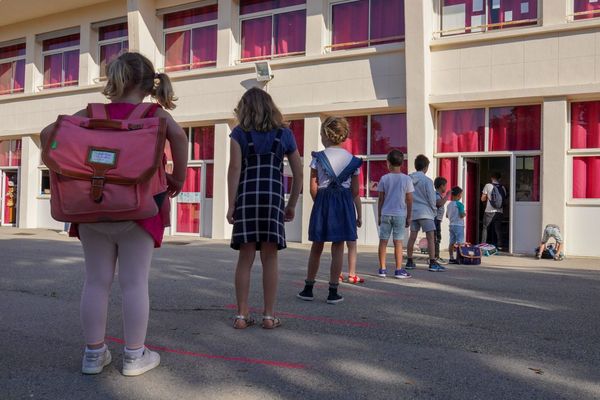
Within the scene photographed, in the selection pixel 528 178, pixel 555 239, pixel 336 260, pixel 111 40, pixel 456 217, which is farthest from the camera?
pixel 111 40

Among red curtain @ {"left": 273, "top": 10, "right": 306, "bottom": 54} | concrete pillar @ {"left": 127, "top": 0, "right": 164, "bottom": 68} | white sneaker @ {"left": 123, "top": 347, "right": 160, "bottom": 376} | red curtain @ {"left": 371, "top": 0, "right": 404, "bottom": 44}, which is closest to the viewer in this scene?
white sneaker @ {"left": 123, "top": 347, "right": 160, "bottom": 376}

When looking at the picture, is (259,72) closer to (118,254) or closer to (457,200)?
(457,200)

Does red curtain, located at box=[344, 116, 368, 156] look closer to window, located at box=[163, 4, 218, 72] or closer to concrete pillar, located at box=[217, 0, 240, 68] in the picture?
concrete pillar, located at box=[217, 0, 240, 68]

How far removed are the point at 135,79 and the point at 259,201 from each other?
4.49 feet

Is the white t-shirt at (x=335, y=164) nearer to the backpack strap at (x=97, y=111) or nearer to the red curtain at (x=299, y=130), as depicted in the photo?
the backpack strap at (x=97, y=111)

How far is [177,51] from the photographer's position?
18047 mm

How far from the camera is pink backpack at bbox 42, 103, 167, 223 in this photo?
2.96 metres

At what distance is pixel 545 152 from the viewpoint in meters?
12.4

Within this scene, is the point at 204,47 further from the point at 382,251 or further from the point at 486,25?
the point at 382,251

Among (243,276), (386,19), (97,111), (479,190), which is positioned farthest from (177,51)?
(97,111)

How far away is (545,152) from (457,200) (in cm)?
302

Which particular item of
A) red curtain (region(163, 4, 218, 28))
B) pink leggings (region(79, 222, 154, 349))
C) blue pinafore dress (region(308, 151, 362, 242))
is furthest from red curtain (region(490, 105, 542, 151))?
pink leggings (region(79, 222, 154, 349))

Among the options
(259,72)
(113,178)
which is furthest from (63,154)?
(259,72)

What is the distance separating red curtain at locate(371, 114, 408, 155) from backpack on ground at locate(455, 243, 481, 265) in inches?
175
